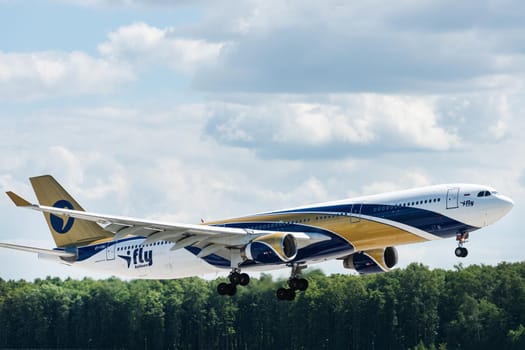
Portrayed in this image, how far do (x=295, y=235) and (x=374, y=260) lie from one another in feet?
Answer: 25.6

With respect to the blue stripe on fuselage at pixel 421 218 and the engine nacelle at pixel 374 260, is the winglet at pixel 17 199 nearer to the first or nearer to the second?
the blue stripe on fuselage at pixel 421 218

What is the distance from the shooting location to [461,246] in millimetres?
79000

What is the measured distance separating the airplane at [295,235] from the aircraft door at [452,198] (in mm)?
18

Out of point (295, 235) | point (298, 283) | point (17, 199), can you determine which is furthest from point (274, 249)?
point (17, 199)

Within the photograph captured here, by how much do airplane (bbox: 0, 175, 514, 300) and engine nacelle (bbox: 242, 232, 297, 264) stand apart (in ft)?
0.21

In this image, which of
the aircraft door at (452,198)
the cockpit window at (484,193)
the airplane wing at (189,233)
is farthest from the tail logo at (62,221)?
the cockpit window at (484,193)

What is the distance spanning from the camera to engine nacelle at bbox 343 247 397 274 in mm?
87875

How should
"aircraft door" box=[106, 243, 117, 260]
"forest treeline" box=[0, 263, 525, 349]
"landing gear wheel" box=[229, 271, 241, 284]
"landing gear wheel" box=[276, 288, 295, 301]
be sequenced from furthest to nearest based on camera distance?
"forest treeline" box=[0, 263, 525, 349] < "aircraft door" box=[106, 243, 117, 260] < "landing gear wheel" box=[276, 288, 295, 301] < "landing gear wheel" box=[229, 271, 241, 284]

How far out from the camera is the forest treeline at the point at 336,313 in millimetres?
149250

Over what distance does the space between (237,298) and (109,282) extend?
62.4 ft

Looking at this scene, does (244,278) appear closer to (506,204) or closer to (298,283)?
(298,283)

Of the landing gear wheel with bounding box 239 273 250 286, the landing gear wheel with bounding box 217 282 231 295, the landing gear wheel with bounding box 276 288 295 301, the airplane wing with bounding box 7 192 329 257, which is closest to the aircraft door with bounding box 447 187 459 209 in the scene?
the airplane wing with bounding box 7 192 329 257

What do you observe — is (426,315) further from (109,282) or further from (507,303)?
Answer: (109,282)

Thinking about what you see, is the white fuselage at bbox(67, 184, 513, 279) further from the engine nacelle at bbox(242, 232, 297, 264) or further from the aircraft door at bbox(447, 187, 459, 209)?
the engine nacelle at bbox(242, 232, 297, 264)
